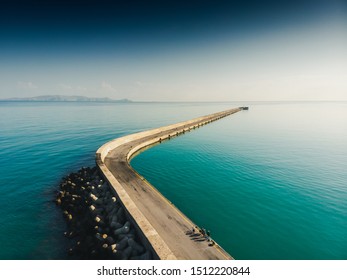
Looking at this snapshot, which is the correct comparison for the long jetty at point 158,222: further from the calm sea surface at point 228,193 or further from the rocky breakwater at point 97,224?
the calm sea surface at point 228,193

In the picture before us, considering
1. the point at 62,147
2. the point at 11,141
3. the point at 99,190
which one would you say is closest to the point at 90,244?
the point at 99,190

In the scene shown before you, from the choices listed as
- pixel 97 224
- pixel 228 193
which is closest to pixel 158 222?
pixel 97 224

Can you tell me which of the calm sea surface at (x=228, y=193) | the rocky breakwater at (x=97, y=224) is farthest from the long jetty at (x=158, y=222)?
the calm sea surface at (x=228, y=193)

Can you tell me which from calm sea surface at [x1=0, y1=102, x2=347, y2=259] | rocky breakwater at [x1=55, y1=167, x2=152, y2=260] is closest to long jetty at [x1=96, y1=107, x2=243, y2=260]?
rocky breakwater at [x1=55, y1=167, x2=152, y2=260]

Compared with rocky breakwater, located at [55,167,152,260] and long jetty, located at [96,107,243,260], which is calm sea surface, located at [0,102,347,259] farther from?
long jetty, located at [96,107,243,260]

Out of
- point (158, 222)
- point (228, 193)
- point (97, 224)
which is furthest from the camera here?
point (228, 193)

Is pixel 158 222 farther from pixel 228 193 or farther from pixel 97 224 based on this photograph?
pixel 228 193

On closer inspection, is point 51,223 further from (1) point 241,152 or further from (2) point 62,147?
(1) point 241,152

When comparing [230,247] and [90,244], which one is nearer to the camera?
[90,244]
